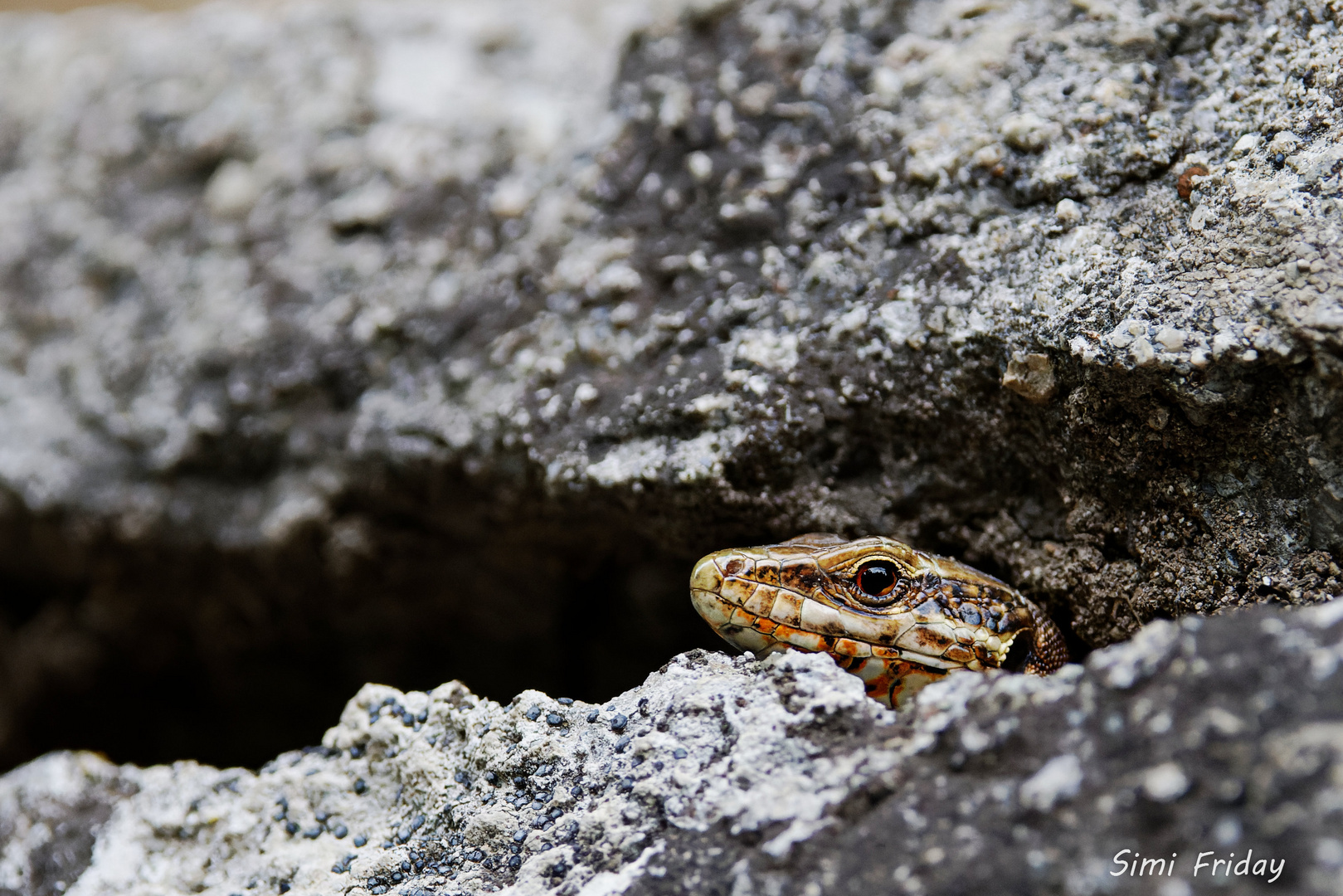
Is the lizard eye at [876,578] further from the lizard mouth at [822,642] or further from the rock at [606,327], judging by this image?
the rock at [606,327]

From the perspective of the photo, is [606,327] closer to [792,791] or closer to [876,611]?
[876,611]

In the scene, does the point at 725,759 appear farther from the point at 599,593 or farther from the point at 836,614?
the point at 599,593

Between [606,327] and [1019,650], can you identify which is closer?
[1019,650]

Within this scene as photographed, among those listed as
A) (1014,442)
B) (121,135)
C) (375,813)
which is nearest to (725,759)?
(375,813)

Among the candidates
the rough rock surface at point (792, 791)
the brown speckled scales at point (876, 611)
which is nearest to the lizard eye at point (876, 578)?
the brown speckled scales at point (876, 611)

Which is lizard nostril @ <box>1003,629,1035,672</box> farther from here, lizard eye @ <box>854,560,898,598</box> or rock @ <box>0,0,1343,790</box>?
lizard eye @ <box>854,560,898,598</box>

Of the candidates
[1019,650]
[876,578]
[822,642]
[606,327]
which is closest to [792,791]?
[822,642]

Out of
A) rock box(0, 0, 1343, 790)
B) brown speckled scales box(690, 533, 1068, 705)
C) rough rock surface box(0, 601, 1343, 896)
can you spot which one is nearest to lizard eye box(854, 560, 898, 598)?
brown speckled scales box(690, 533, 1068, 705)
